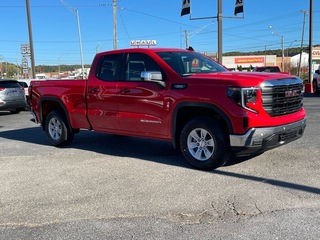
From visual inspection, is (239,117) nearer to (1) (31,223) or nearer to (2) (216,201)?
(2) (216,201)

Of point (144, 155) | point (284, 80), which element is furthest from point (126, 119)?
point (284, 80)

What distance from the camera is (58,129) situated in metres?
8.35

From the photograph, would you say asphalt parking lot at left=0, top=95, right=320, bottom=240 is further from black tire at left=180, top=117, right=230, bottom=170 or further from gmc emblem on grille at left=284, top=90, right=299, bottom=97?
gmc emblem on grille at left=284, top=90, right=299, bottom=97

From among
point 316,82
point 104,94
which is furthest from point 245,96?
point 316,82

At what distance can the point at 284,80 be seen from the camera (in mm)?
5738

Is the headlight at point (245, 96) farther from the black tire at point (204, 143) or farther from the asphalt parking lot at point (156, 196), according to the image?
the asphalt parking lot at point (156, 196)

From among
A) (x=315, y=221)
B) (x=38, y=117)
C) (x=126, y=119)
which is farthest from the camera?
(x=38, y=117)

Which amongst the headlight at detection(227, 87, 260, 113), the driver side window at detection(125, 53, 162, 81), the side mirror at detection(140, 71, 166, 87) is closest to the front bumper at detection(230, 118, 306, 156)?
the headlight at detection(227, 87, 260, 113)

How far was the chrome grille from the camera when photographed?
17.9 ft

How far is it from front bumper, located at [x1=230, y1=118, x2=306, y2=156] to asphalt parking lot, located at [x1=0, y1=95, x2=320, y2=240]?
0.41m

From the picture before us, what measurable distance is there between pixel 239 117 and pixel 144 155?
7.94 feet

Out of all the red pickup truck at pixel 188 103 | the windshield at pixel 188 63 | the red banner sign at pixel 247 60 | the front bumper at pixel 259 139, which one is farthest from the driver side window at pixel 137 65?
the red banner sign at pixel 247 60

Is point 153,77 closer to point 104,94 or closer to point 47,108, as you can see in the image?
point 104,94

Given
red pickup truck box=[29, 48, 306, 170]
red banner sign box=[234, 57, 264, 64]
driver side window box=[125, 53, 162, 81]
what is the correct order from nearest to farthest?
red pickup truck box=[29, 48, 306, 170] → driver side window box=[125, 53, 162, 81] → red banner sign box=[234, 57, 264, 64]
